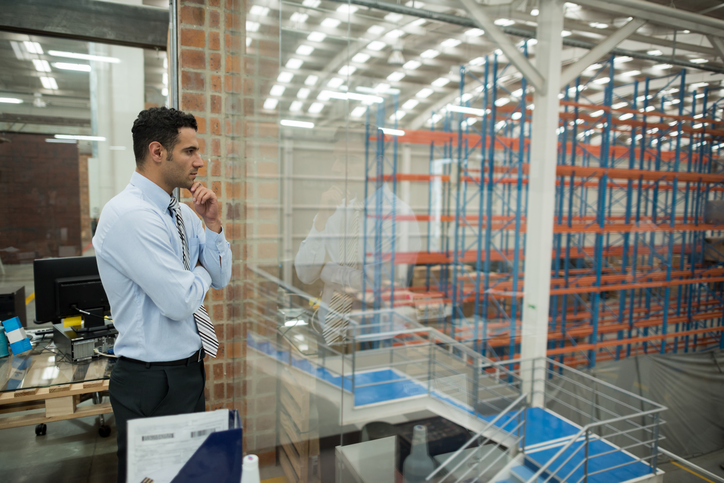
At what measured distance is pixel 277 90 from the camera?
1.85 meters

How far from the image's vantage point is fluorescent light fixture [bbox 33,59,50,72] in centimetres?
405

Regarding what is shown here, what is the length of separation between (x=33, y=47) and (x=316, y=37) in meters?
3.75

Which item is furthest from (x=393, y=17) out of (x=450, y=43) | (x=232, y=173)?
(x=232, y=173)

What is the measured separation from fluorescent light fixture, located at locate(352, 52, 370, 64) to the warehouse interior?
0.14ft

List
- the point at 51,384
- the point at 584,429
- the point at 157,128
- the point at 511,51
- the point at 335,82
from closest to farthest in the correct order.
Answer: the point at 157,128 < the point at 584,429 < the point at 335,82 < the point at 511,51 < the point at 51,384

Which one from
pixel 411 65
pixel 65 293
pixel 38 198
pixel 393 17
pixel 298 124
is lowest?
pixel 65 293

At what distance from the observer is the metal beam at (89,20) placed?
10.6ft

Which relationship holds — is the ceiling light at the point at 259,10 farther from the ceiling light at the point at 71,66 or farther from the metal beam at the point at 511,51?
the ceiling light at the point at 71,66

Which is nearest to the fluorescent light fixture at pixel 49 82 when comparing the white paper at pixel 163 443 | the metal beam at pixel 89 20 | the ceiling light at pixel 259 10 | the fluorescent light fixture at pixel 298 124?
the metal beam at pixel 89 20

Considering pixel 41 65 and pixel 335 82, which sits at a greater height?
pixel 41 65

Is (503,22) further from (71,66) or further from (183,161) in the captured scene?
(71,66)

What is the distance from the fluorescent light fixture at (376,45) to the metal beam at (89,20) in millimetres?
1787

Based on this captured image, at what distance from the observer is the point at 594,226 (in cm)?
171

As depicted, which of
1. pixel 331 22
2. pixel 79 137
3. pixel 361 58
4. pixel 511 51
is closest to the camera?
pixel 331 22
